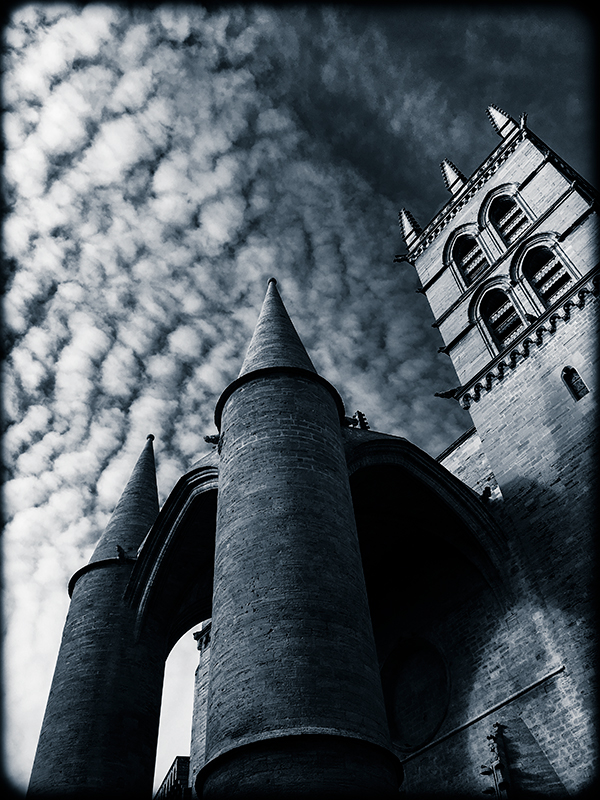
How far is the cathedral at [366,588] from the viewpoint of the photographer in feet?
17.4

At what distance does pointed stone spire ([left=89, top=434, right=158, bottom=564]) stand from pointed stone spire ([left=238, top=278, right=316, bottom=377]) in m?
3.87

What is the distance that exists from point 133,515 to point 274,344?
4.38m

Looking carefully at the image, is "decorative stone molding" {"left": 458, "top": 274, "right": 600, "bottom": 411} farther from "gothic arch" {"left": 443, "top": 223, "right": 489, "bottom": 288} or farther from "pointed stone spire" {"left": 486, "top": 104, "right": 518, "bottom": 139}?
"pointed stone spire" {"left": 486, "top": 104, "right": 518, "bottom": 139}

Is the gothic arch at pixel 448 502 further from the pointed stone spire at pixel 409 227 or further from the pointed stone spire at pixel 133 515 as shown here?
the pointed stone spire at pixel 409 227

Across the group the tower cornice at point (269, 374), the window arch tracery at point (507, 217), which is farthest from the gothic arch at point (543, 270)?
the tower cornice at point (269, 374)

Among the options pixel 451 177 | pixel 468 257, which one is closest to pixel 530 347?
pixel 468 257

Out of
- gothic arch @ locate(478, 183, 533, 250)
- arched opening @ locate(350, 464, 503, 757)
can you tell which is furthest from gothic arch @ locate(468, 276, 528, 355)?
arched opening @ locate(350, 464, 503, 757)

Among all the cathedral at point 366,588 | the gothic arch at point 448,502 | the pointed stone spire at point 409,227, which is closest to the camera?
the cathedral at point 366,588

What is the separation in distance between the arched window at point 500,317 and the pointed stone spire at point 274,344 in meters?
5.24

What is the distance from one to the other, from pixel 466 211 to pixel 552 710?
42.9ft

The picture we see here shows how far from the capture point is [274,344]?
9148 millimetres

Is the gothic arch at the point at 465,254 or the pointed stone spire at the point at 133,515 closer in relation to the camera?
the pointed stone spire at the point at 133,515

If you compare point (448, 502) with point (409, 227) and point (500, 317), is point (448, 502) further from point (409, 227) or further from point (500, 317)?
point (409, 227)

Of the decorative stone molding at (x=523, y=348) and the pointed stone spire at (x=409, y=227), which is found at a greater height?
the pointed stone spire at (x=409, y=227)
